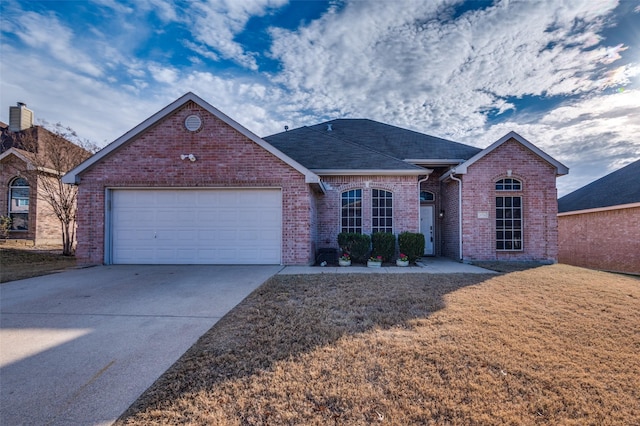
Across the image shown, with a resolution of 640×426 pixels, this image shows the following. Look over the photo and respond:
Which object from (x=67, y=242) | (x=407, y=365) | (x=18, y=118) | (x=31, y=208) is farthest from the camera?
(x=18, y=118)

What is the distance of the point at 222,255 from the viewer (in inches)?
379

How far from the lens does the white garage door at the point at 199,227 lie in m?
9.59

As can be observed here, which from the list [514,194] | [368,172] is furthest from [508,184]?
[368,172]

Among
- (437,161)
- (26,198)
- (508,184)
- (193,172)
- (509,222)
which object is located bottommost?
(509,222)

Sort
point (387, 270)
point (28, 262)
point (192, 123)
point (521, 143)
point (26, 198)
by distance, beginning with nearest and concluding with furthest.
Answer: point (387, 270)
point (192, 123)
point (28, 262)
point (521, 143)
point (26, 198)

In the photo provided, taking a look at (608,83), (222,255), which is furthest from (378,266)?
(608,83)

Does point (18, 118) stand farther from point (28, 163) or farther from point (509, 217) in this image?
point (509, 217)

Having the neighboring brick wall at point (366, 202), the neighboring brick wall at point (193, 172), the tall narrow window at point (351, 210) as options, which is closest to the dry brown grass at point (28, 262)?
the neighboring brick wall at point (193, 172)

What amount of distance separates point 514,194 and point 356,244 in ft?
21.3

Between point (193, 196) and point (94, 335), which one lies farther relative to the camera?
point (193, 196)

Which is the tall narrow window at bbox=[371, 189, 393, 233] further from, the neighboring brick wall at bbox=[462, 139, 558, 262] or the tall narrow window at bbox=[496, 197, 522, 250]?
the tall narrow window at bbox=[496, 197, 522, 250]

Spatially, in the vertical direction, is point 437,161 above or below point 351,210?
above

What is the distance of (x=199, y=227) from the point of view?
31.6ft

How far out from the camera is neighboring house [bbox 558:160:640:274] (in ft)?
44.9
